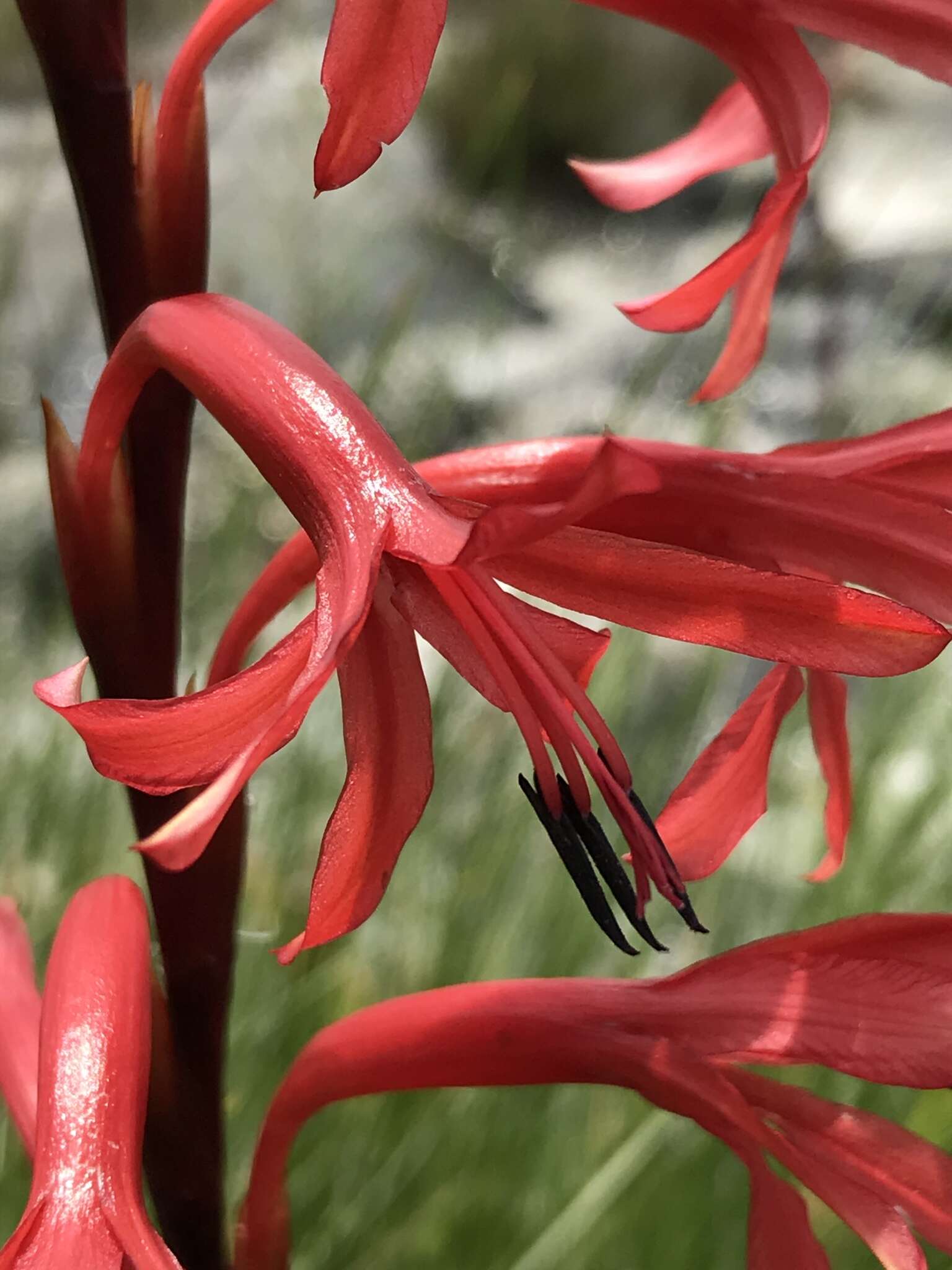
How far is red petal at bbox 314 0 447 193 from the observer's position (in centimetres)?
28

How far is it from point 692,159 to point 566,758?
0.26 meters

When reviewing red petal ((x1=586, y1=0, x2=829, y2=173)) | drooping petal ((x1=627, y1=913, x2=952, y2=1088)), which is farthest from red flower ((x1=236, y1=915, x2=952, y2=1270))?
red petal ((x1=586, y1=0, x2=829, y2=173))

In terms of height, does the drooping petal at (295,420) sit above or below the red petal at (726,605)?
above

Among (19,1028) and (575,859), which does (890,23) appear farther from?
(19,1028)

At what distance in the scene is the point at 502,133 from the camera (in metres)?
0.90

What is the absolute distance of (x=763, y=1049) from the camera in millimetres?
370

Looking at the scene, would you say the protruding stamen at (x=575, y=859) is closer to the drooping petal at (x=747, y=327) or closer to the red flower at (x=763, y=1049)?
the red flower at (x=763, y=1049)

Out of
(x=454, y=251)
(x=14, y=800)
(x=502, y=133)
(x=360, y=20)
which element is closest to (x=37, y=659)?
(x=14, y=800)

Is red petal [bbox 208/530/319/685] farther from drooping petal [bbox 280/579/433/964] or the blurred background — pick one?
the blurred background

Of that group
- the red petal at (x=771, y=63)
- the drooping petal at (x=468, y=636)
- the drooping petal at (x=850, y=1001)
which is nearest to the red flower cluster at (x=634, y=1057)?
the drooping petal at (x=850, y=1001)

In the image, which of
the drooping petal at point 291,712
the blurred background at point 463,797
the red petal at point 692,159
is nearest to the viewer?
the drooping petal at point 291,712

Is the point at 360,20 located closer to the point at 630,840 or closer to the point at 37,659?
the point at 630,840

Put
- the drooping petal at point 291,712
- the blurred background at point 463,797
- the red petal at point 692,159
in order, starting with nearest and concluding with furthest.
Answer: the drooping petal at point 291,712 → the red petal at point 692,159 → the blurred background at point 463,797

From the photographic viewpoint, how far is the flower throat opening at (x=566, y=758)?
0.33 m
